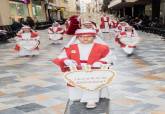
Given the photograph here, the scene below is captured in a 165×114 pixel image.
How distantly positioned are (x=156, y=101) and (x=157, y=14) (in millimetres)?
23114

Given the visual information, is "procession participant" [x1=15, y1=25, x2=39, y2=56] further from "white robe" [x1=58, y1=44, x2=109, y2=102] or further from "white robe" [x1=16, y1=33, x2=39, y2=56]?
"white robe" [x1=58, y1=44, x2=109, y2=102]

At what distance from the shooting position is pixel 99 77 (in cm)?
469

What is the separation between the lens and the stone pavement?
5696 mm

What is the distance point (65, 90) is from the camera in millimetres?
7219

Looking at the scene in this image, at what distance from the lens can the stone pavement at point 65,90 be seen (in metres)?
5.70


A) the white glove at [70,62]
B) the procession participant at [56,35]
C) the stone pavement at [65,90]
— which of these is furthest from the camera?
the procession participant at [56,35]

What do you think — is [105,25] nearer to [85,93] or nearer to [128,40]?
[128,40]

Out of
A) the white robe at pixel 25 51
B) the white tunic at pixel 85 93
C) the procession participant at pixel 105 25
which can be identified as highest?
the white tunic at pixel 85 93

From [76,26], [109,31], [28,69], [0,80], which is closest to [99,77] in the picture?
[0,80]

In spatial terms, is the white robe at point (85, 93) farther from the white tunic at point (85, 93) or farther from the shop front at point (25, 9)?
the shop front at point (25, 9)

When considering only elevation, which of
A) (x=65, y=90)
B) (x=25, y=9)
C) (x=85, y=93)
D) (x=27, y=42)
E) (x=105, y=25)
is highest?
(x=25, y=9)

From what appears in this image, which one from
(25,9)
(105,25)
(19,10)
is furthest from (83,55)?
(25,9)

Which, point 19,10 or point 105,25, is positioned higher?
point 19,10

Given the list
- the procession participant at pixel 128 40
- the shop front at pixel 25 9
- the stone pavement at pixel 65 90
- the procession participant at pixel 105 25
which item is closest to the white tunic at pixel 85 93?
the stone pavement at pixel 65 90
